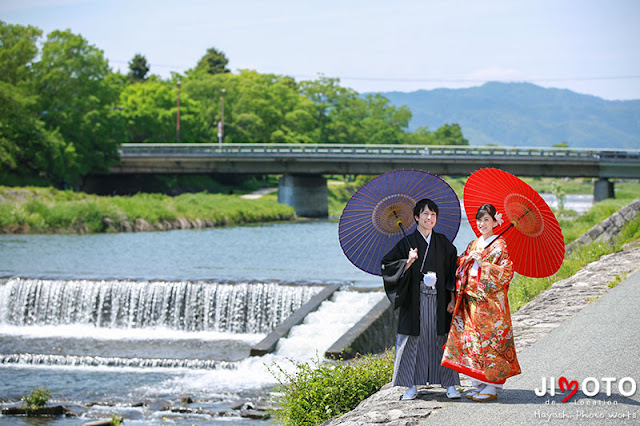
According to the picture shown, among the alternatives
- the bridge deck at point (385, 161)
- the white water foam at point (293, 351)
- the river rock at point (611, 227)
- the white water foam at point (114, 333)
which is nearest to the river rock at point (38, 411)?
the white water foam at point (293, 351)

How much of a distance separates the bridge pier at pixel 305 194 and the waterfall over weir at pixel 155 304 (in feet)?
137

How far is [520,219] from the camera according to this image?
712 centimetres

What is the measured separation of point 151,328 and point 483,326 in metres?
13.3

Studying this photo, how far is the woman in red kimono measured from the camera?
6492mm

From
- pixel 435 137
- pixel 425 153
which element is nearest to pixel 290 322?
pixel 425 153

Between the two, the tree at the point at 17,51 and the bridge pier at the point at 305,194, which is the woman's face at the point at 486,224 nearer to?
the tree at the point at 17,51

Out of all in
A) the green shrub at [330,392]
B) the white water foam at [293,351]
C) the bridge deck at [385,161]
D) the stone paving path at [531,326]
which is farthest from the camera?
the bridge deck at [385,161]

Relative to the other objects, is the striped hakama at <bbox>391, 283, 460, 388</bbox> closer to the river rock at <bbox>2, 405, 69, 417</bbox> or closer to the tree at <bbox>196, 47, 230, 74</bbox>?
the river rock at <bbox>2, 405, 69, 417</bbox>

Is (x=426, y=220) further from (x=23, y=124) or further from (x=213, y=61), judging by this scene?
(x=213, y=61)

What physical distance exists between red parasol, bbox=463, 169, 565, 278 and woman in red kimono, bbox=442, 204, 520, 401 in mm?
484

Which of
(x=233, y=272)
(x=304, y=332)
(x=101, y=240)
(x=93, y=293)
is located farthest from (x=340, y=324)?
(x=101, y=240)

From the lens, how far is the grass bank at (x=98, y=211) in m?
38.7

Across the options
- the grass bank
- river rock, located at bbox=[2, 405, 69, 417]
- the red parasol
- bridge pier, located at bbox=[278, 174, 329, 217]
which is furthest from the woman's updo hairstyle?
bridge pier, located at bbox=[278, 174, 329, 217]

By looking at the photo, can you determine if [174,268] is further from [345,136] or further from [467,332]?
[345,136]
